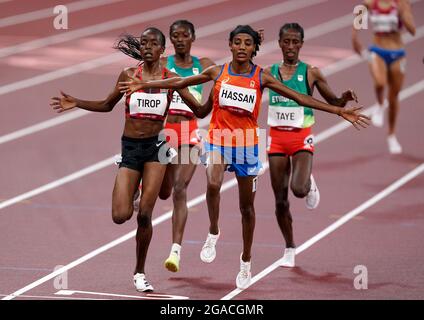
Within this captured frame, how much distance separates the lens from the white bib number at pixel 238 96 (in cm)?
966

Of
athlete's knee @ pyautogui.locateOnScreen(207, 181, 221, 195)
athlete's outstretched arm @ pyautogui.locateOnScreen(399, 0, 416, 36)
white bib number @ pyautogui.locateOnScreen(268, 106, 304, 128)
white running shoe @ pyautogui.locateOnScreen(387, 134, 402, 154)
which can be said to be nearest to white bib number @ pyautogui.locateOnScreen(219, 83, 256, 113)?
athlete's knee @ pyautogui.locateOnScreen(207, 181, 221, 195)

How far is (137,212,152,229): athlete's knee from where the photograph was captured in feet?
31.3

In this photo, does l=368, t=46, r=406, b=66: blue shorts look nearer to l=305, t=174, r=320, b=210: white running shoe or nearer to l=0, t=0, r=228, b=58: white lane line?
l=305, t=174, r=320, b=210: white running shoe

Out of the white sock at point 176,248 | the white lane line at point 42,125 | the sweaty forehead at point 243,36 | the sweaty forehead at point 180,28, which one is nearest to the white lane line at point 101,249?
the white sock at point 176,248

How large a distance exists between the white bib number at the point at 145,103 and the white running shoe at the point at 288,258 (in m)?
2.14

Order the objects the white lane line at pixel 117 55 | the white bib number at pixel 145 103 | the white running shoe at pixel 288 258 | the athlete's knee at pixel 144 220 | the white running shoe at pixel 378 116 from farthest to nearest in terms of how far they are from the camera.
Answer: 1. the white lane line at pixel 117 55
2. the white running shoe at pixel 378 116
3. the white running shoe at pixel 288 258
4. the white bib number at pixel 145 103
5. the athlete's knee at pixel 144 220

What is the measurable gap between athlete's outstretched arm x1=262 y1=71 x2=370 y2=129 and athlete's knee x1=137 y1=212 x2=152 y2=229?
59.7 inches

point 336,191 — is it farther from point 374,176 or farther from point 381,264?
point 381,264

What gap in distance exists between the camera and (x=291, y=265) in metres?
10.8

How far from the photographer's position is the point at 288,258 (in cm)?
1088

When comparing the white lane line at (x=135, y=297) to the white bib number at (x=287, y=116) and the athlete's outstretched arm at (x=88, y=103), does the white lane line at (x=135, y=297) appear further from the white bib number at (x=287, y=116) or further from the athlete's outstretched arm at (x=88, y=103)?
the white bib number at (x=287, y=116)

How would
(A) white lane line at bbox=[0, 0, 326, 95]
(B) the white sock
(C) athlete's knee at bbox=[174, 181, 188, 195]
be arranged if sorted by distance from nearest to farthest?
(B) the white sock
(C) athlete's knee at bbox=[174, 181, 188, 195]
(A) white lane line at bbox=[0, 0, 326, 95]

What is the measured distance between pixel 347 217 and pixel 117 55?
8379mm

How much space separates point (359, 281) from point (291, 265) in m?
0.88
